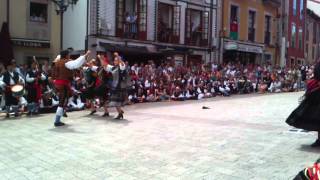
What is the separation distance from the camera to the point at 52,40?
2333 centimetres

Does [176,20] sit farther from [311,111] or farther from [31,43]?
[311,111]

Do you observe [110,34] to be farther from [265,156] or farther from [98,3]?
[265,156]

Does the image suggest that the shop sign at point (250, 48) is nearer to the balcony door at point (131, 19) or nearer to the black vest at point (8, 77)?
the balcony door at point (131, 19)

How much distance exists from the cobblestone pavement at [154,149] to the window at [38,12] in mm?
12143

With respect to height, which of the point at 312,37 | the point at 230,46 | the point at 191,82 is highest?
the point at 312,37

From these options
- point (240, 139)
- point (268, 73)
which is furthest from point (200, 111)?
point (268, 73)

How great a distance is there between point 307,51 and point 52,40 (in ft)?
101

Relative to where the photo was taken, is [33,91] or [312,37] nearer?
[33,91]

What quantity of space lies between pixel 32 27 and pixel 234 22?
14900 mm

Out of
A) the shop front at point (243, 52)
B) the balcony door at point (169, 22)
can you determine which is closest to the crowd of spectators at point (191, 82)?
the balcony door at point (169, 22)

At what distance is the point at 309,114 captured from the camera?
26.2ft

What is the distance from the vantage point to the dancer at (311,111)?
310 inches

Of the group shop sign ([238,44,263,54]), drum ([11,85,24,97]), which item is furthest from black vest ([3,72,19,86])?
shop sign ([238,44,263,54])

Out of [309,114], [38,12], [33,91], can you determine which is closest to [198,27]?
[38,12]
